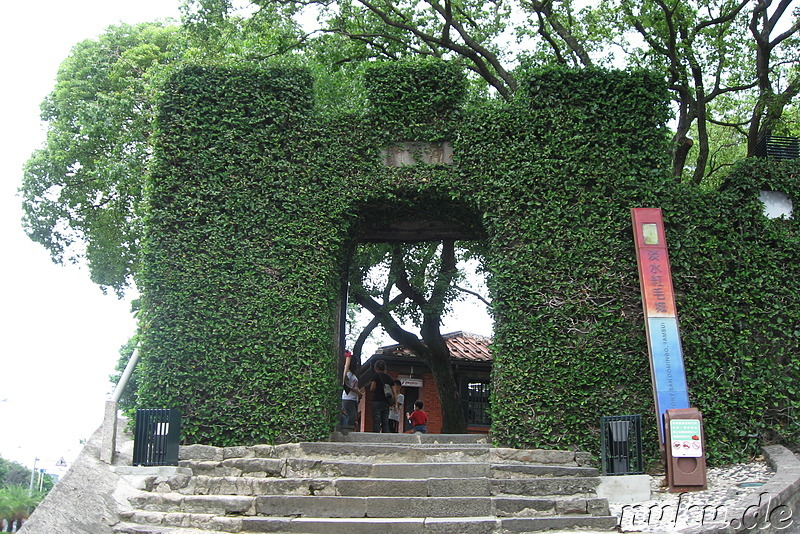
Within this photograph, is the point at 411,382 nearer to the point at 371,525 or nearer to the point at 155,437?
the point at 155,437

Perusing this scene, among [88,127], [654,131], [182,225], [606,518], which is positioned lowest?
[606,518]

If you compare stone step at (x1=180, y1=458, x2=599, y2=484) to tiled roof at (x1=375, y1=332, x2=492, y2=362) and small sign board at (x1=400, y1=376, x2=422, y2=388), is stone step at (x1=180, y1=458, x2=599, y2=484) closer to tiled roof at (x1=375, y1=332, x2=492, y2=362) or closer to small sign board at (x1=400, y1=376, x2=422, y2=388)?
tiled roof at (x1=375, y1=332, x2=492, y2=362)

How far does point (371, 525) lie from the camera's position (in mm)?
6086

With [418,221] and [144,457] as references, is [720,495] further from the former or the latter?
[144,457]

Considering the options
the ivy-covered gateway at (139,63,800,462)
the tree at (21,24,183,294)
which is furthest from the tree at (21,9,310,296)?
the ivy-covered gateway at (139,63,800,462)

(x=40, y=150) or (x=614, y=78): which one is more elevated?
(x=40, y=150)

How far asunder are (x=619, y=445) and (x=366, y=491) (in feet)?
9.15

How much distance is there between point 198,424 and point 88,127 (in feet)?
28.1

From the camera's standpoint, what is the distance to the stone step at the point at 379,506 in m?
6.40

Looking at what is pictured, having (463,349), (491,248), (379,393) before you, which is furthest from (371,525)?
(463,349)

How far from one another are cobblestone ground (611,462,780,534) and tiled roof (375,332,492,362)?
11.0 meters

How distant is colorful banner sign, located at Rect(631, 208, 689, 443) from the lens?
784cm

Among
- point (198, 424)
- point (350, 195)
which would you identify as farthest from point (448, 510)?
point (350, 195)

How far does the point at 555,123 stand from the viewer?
9.01 metres
